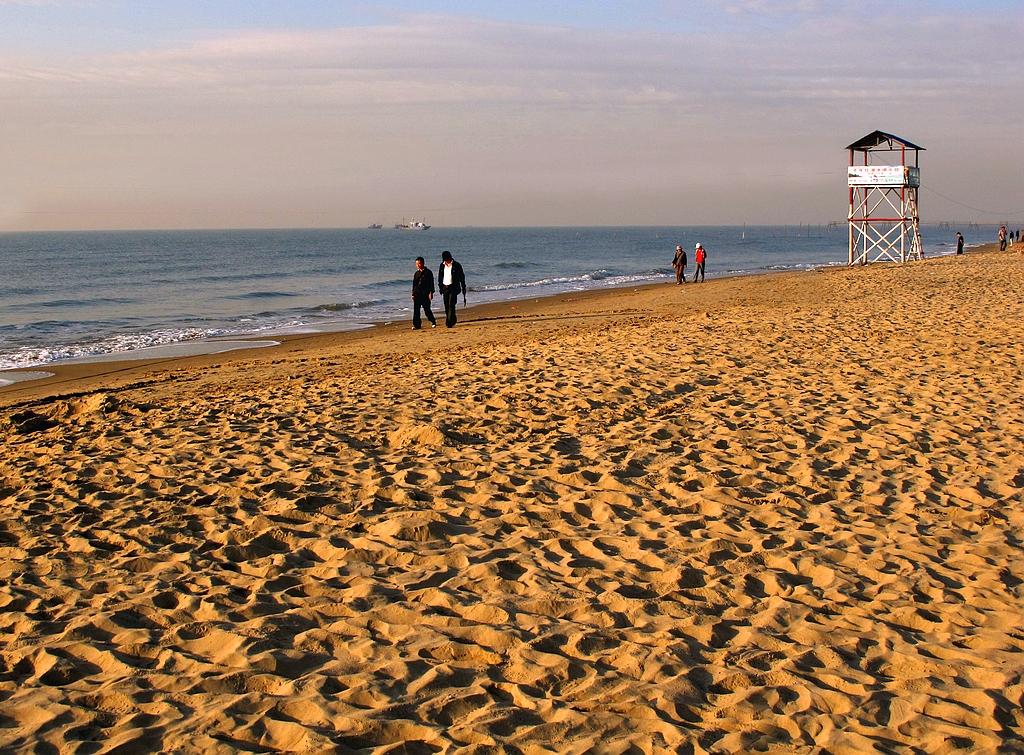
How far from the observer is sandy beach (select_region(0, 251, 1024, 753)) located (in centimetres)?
343

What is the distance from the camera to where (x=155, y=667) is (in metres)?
3.82

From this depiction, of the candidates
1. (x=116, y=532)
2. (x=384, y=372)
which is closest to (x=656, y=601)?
(x=116, y=532)

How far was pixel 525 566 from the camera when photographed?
16.1ft

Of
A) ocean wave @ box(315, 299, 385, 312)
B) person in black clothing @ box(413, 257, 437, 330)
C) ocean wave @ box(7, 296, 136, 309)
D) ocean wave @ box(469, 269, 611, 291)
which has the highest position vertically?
person in black clothing @ box(413, 257, 437, 330)

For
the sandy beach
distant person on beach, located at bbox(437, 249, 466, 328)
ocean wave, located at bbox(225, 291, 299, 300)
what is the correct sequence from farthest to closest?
ocean wave, located at bbox(225, 291, 299, 300) → distant person on beach, located at bbox(437, 249, 466, 328) → the sandy beach

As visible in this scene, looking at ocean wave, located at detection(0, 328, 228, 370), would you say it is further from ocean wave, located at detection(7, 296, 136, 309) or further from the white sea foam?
ocean wave, located at detection(7, 296, 136, 309)

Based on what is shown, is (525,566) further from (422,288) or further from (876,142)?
(876,142)

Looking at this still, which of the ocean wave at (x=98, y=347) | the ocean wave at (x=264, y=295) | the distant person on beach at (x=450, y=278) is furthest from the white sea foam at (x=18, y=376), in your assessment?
the ocean wave at (x=264, y=295)

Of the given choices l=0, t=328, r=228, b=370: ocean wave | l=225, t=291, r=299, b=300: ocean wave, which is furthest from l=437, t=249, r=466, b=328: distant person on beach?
l=225, t=291, r=299, b=300: ocean wave

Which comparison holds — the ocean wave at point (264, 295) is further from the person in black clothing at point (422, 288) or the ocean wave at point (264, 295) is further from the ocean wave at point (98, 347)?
the person in black clothing at point (422, 288)

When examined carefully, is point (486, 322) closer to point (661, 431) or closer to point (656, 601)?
point (661, 431)

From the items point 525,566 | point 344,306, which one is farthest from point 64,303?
point 525,566

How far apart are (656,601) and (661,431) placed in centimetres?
329

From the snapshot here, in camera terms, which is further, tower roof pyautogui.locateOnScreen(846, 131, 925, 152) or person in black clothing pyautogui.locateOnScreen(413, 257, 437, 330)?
tower roof pyautogui.locateOnScreen(846, 131, 925, 152)
